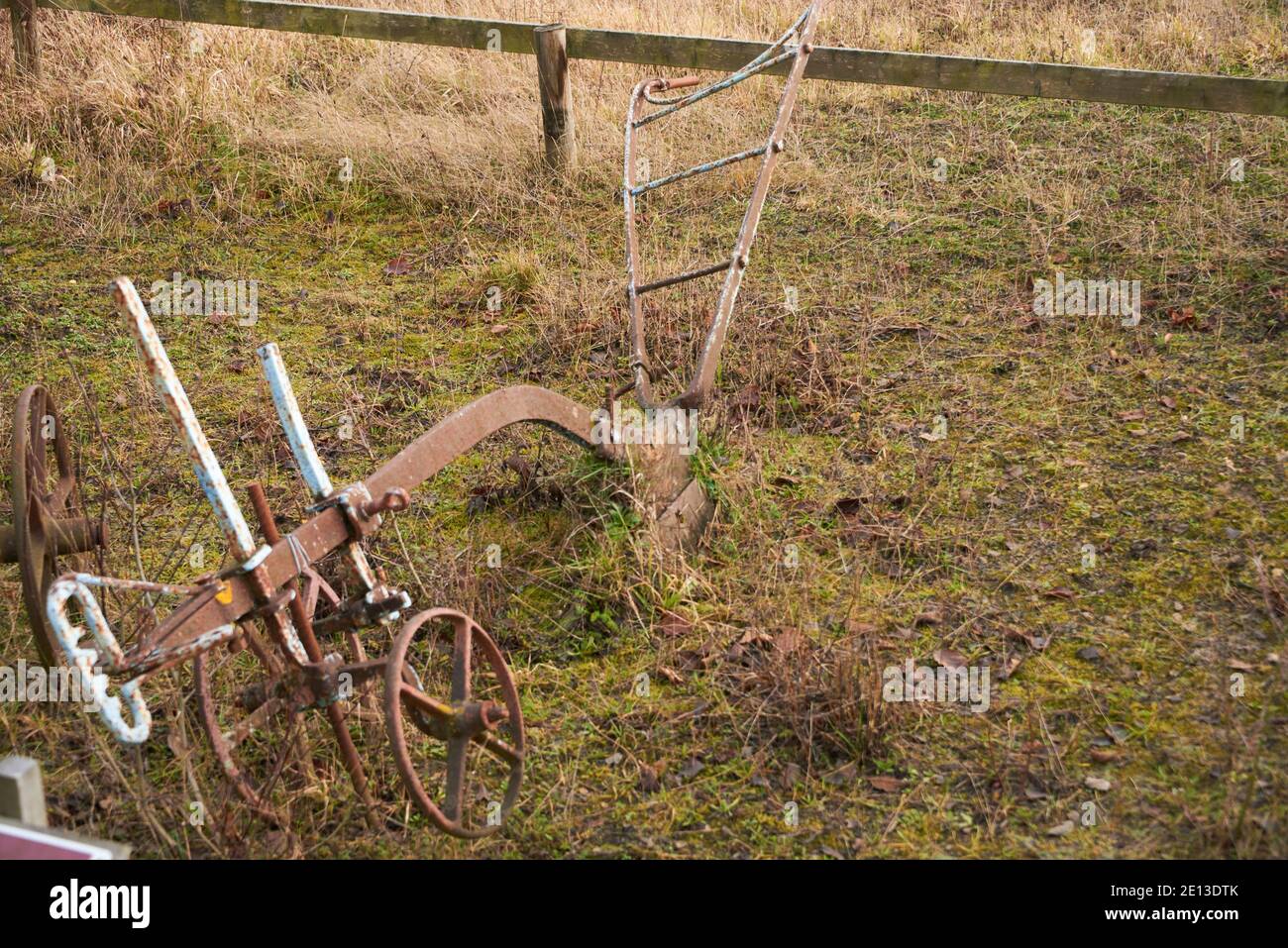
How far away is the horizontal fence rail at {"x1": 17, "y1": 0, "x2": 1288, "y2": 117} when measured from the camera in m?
5.73

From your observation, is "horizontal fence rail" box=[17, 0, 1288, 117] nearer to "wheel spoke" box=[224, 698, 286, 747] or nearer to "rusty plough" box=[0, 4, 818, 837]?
"rusty plough" box=[0, 4, 818, 837]

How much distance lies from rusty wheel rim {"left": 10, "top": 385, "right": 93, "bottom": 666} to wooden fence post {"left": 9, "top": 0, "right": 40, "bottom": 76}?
5233 mm

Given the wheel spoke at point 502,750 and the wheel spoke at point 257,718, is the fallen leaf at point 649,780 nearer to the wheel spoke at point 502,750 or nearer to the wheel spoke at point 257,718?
the wheel spoke at point 502,750

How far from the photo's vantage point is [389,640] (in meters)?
4.15

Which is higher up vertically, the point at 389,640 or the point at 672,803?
the point at 389,640

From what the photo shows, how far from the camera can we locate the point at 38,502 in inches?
147

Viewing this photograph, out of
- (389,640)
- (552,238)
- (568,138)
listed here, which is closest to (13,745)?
(389,640)

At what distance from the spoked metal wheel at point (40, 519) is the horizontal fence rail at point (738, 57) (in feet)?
13.1

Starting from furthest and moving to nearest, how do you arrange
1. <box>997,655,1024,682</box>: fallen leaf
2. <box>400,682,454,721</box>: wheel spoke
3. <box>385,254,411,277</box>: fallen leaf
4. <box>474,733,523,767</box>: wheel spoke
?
<box>385,254,411,277</box>: fallen leaf, <box>997,655,1024,682</box>: fallen leaf, <box>474,733,523,767</box>: wheel spoke, <box>400,682,454,721</box>: wheel spoke

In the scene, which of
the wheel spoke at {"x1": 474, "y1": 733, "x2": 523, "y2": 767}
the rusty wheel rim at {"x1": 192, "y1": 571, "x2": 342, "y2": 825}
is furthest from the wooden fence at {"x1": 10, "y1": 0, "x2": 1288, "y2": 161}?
the wheel spoke at {"x1": 474, "y1": 733, "x2": 523, "y2": 767}

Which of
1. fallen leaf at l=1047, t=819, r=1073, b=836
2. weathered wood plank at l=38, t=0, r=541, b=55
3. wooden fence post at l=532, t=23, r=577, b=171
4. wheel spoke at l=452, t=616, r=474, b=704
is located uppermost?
weathered wood plank at l=38, t=0, r=541, b=55

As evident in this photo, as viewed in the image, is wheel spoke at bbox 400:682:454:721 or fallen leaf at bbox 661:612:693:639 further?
fallen leaf at bbox 661:612:693:639
